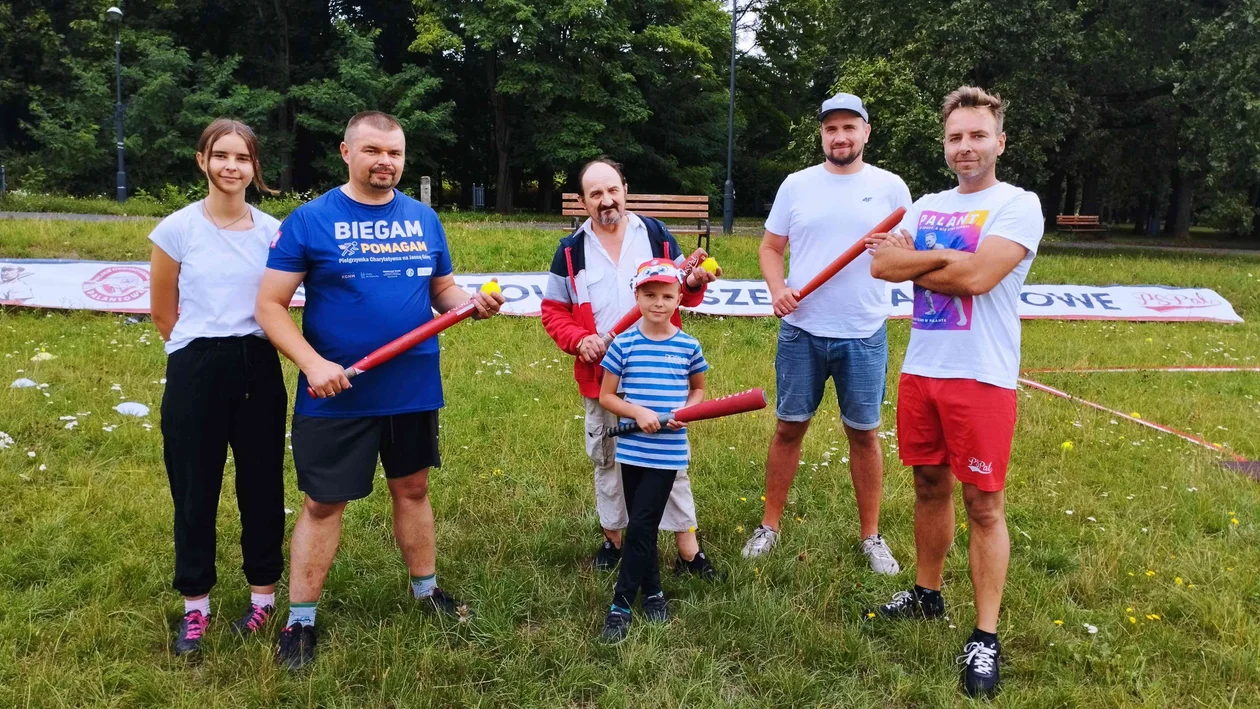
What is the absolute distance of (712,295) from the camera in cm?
1111

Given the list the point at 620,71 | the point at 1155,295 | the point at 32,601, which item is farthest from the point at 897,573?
the point at 620,71

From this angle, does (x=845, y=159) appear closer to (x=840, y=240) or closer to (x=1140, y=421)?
(x=840, y=240)

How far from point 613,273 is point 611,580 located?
146 cm

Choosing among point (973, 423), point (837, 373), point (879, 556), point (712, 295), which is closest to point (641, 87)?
point (712, 295)

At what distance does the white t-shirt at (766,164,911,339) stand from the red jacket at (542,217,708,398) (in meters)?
0.65

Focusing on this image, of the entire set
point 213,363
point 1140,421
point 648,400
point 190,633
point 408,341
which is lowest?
point 190,633

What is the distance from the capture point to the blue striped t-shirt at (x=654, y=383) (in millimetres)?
3422

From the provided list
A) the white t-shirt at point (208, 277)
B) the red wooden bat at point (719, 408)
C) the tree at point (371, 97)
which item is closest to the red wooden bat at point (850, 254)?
the red wooden bat at point (719, 408)

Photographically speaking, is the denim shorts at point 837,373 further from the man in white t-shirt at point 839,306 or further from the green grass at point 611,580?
the green grass at point 611,580

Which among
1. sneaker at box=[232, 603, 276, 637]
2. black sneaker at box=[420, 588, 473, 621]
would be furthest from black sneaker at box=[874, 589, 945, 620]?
sneaker at box=[232, 603, 276, 637]

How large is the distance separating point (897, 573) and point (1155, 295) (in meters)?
10.8

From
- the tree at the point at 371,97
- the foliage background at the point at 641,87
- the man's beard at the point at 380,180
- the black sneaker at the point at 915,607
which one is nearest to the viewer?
the man's beard at the point at 380,180

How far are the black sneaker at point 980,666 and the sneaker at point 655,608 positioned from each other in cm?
121

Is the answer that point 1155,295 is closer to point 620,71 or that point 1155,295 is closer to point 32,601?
point 32,601
